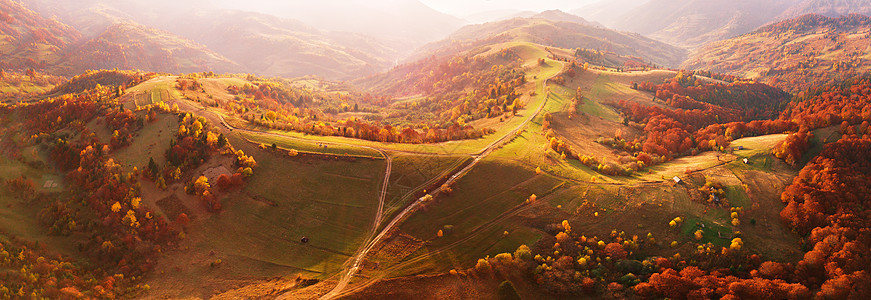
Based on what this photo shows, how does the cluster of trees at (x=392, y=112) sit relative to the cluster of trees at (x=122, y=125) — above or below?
below

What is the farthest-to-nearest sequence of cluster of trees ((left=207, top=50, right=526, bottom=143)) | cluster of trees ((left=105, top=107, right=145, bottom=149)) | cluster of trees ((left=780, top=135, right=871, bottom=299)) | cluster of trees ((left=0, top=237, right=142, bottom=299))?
cluster of trees ((left=207, top=50, right=526, bottom=143))
cluster of trees ((left=105, top=107, right=145, bottom=149))
cluster of trees ((left=780, top=135, right=871, bottom=299))
cluster of trees ((left=0, top=237, right=142, bottom=299))

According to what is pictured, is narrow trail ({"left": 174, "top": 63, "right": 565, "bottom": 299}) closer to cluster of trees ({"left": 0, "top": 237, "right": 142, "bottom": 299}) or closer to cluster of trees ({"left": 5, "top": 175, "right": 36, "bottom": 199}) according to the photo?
cluster of trees ({"left": 0, "top": 237, "right": 142, "bottom": 299})

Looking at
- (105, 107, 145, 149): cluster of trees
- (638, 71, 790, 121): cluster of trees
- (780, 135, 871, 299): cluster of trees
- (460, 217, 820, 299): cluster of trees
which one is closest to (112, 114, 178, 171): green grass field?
(105, 107, 145, 149): cluster of trees

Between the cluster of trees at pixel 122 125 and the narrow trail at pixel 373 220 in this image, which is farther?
the cluster of trees at pixel 122 125

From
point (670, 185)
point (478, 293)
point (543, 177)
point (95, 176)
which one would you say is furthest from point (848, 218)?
point (95, 176)

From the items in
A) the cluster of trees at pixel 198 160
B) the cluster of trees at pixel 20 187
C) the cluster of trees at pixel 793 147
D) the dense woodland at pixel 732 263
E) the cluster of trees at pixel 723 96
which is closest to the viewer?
the dense woodland at pixel 732 263

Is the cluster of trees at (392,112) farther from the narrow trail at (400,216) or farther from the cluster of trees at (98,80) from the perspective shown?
the cluster of trees at (98,80)

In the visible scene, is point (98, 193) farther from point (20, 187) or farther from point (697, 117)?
point (697, 117)

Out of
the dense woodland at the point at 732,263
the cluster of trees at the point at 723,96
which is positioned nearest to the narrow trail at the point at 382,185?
the dense woodland at the point at 732,263

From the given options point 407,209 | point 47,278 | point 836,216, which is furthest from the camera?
point 407,209

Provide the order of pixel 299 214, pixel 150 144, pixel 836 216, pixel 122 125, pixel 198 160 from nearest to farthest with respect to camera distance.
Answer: pixel 836 216 → pixel 299 214 → pixel 198 160 → pixel 150 144 → pixel 122 125

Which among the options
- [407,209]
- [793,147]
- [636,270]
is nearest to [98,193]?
[407,209]
